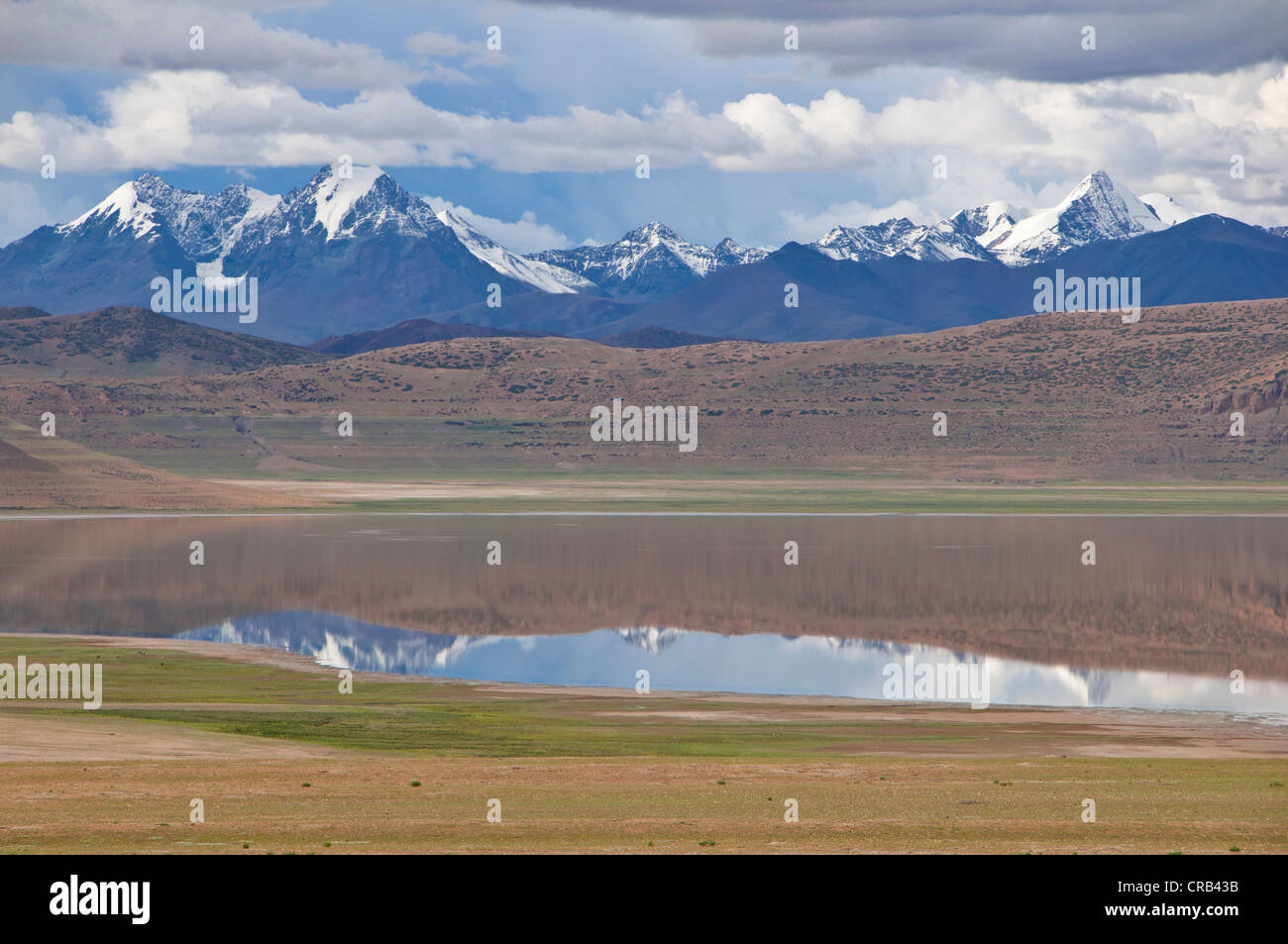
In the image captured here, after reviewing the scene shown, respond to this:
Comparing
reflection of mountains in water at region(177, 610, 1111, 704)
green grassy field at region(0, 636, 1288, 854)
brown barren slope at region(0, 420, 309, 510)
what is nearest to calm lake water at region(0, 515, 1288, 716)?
reflection of mountains in water at region(177, 610, 1111, 704)

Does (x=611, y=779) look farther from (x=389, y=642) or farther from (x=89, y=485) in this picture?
(x=89, y=485)

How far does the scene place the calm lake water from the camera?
162ft

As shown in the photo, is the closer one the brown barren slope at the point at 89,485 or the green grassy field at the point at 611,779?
the green grassy field at the point at 611,779

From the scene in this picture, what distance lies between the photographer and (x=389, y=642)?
56750 millimetres

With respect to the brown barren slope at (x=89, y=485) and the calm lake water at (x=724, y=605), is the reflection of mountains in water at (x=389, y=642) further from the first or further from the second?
the brown barren slope at (x=89, y=485)

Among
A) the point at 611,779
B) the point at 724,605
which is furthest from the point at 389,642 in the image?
the point at 611,779

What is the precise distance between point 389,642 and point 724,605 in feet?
53.0

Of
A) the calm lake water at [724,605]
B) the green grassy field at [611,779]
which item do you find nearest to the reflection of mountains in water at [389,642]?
the calm lake water at [724,605]

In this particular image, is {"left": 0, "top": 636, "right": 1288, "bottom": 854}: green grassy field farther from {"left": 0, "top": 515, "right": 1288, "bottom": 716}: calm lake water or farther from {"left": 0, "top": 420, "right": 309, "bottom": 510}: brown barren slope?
{"left": 0, "top": 420, "right": 309, "bottom": 510}: brown barren slope

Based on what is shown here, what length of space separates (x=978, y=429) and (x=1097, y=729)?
511ft

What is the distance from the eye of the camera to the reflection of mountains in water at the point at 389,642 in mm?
51656

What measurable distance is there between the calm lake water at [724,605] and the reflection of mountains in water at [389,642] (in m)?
0.18
